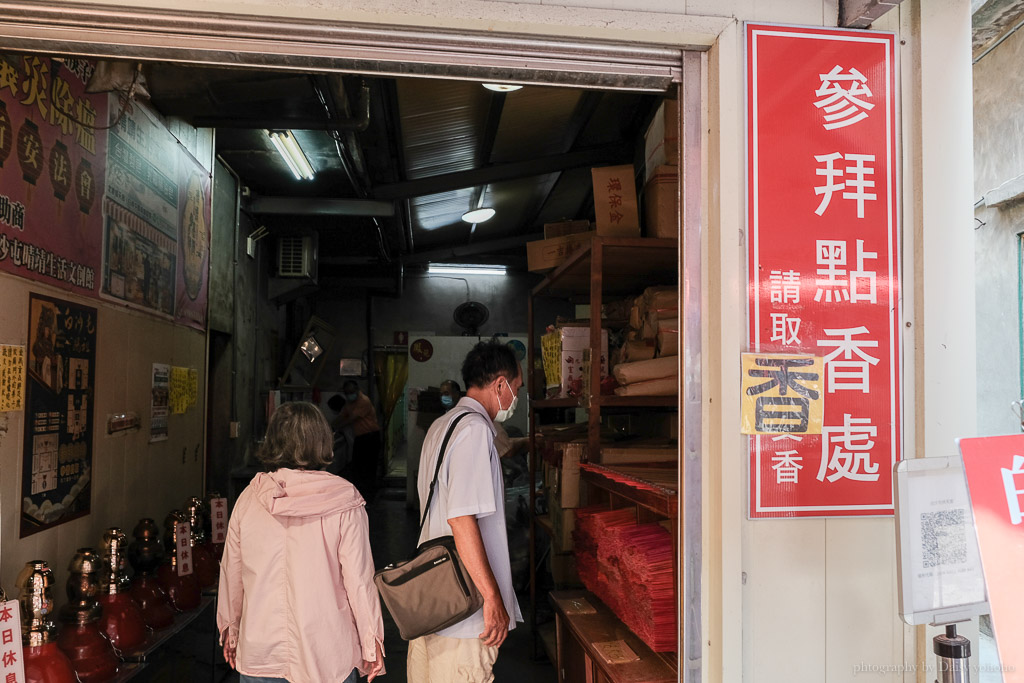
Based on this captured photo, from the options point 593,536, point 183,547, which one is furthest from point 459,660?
point 183,547

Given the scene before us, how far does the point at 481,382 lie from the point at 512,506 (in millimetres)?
3845

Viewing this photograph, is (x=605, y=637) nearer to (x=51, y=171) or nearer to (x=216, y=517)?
(x=216, y=517)

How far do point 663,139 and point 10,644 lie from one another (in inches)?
126

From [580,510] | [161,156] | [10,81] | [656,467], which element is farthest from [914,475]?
[161,156]

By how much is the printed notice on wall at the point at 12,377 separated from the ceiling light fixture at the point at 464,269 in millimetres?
9871

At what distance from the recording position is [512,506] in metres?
6.64

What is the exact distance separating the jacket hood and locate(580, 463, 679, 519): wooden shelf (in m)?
1.07

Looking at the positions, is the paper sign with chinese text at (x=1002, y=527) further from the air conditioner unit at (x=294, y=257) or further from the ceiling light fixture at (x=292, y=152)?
the air conditioner unit at (x=294, y=257)

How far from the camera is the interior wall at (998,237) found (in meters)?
4.92

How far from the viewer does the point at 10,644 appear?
92.4 inches

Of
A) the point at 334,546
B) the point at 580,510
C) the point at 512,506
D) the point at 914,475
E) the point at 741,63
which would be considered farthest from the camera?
the point at 512,506

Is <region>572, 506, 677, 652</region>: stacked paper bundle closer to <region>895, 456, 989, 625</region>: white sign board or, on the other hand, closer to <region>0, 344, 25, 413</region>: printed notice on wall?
<region>895, 456, 989, 625</region>: white sign board

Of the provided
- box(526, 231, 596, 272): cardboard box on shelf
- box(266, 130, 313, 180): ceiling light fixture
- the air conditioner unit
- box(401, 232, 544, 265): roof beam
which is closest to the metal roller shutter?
box(526, 231, 596, 272): cardboard box on shelf

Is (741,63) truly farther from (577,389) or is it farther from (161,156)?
(161,156)
